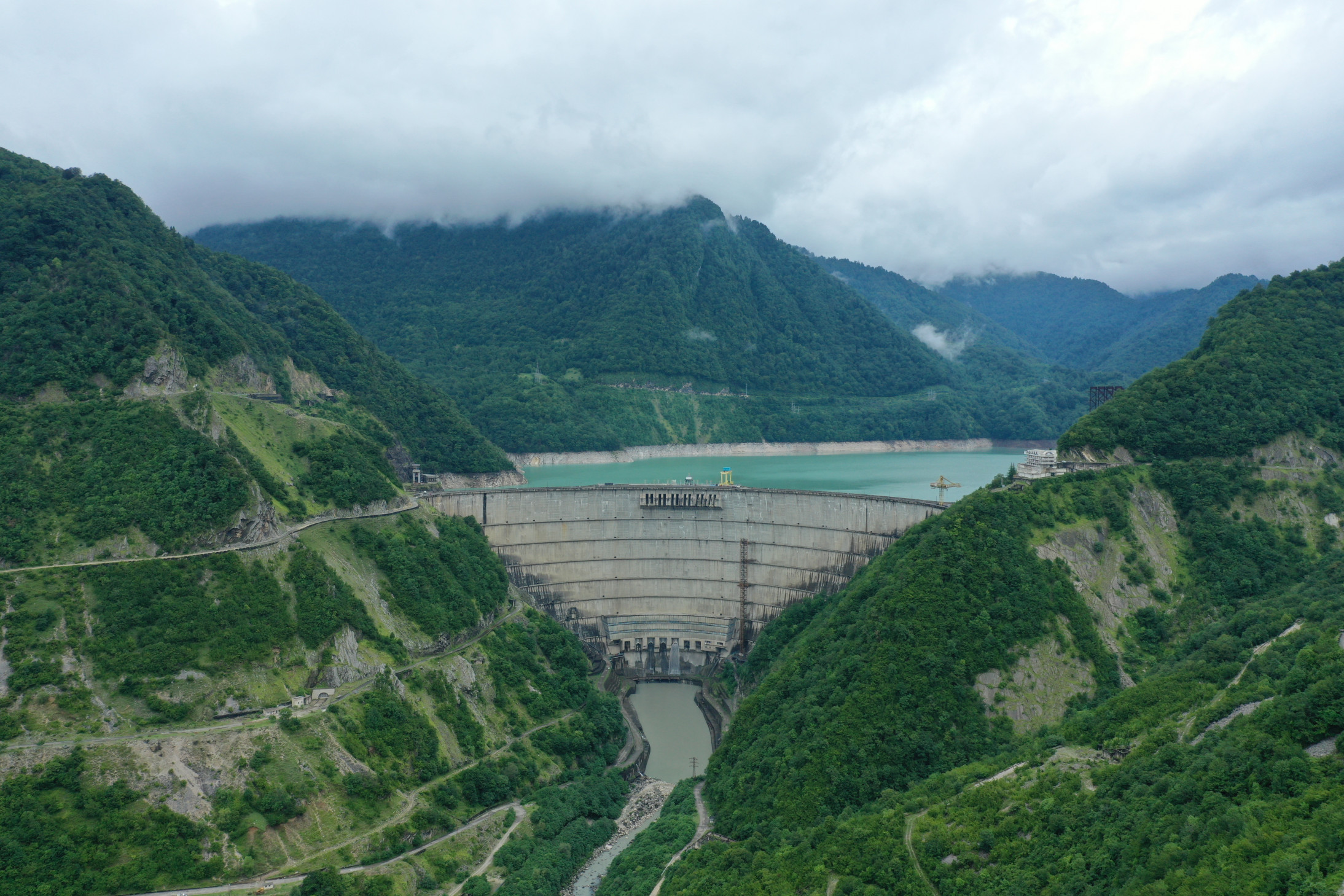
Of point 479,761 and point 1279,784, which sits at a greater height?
point 1279,784

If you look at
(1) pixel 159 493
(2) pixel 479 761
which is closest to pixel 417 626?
(2) pixel 479 761

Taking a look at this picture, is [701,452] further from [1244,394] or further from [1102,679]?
[1102,679]

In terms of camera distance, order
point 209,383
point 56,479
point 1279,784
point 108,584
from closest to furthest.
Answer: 1. point 1279,784
2. point 108,584
3. point 56,479
4. point 209,383

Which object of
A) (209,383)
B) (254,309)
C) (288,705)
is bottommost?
(288,705)

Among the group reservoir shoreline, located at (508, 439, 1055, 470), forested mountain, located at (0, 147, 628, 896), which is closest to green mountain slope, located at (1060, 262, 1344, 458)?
forested mountain, located at (0, 147, 628, 896)

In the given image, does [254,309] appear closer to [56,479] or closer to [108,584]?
[56,479]
